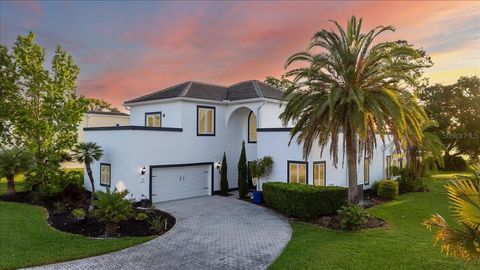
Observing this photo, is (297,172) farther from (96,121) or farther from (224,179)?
(96,121)

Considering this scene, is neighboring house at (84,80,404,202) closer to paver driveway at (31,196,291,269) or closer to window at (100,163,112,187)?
window at (100,163,112,187)

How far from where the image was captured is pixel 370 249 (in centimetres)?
1088

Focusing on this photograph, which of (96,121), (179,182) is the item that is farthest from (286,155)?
(96,121)

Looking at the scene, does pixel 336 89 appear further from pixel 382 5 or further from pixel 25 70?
pixel 25 70

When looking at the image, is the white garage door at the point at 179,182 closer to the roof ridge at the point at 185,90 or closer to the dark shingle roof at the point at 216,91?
the roof ridge at the point at 185,90

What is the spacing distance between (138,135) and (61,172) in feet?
22.6

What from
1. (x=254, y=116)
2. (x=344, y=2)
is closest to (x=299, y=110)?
(x=344, y=2)

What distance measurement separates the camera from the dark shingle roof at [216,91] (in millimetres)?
22219

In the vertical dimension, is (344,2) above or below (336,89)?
above

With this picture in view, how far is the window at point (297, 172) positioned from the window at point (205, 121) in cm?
610

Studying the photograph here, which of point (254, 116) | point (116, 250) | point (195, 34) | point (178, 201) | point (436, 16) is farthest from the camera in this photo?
point (254, 116)

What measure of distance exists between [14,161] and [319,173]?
60.0ft

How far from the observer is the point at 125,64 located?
20.8 metres

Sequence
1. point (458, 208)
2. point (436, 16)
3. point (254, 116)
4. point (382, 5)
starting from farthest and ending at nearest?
point (254, 116) < point (382, 5) < point (436, 16) < point (458, 208)
